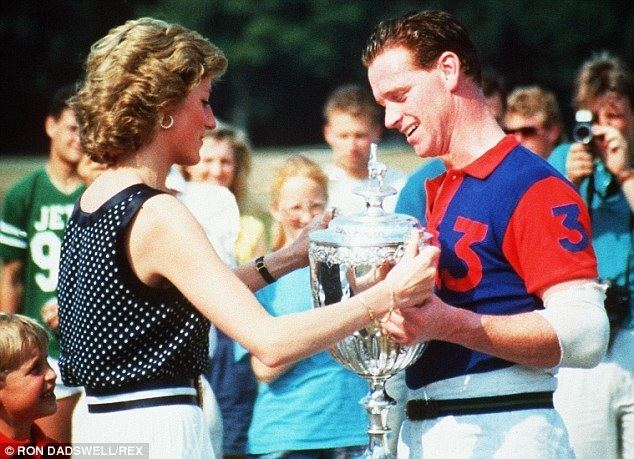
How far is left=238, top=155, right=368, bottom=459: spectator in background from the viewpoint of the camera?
455cm

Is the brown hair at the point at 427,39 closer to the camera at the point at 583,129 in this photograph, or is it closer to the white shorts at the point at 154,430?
the white shorts at the point at 154,430

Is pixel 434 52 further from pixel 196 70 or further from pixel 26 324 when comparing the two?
pixel 26 324

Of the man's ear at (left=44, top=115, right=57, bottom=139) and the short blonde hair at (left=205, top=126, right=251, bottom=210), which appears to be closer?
the man's ear at (left=44, top=115, right=57, bottom=139)

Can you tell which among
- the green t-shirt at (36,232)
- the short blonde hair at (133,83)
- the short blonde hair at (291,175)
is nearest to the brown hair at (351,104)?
the short blonde hair at (291,175)

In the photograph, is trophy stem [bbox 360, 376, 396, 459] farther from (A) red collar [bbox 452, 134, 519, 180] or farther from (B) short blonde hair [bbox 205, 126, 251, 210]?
(B) short blonde hair [bbox 205, 126, 251, 210]

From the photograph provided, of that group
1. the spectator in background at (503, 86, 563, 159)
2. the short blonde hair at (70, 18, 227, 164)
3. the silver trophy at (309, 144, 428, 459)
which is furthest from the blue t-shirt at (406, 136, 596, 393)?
the spectator in background at (503, 86, 563, 159)

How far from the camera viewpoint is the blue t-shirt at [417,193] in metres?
4.64

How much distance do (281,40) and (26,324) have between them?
19726mm

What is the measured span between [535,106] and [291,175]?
1.42 metres

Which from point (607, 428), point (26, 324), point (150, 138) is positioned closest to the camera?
point (150, 138)

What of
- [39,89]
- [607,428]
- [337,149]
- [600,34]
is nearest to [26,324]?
[607,428]

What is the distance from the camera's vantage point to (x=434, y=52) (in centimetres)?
317

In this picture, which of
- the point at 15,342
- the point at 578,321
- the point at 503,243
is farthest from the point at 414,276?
the point at 15,342

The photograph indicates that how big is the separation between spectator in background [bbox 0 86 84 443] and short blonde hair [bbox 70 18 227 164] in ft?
8.69
